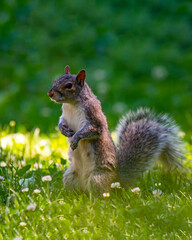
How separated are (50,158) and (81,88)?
1.02 meters

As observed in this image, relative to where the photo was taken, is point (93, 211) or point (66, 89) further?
point (66, 89)

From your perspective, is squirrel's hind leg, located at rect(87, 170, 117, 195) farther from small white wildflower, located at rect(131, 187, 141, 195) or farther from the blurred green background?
the blurred green background

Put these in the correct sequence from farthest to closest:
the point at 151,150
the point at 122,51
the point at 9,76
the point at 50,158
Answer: the point at 122,51 < the point at 9,76 < the point at 50,158 < the point at 151,150

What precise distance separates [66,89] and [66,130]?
24cm

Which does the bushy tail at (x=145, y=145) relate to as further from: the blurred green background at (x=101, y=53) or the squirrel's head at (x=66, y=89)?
the blurred green background at (x=101, y=53)

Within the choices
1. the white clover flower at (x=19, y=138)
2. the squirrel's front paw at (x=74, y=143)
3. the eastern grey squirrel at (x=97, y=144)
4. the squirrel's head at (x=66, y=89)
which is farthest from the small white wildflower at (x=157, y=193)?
the white clover flower at (x=19, y=138)

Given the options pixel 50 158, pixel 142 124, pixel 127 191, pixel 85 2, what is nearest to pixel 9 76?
pixel 85 2

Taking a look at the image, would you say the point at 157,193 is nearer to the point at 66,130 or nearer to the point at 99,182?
the point at 99,182

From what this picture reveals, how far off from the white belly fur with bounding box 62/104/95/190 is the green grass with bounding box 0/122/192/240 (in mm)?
127

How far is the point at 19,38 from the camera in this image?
7.54 metres

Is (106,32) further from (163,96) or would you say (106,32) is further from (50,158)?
(50,158)

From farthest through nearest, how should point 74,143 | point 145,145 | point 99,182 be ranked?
point 145,145
point 99,182
point 74,143

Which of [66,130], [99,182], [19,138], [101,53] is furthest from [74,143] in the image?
[101,53]

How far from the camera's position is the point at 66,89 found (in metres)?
3.00
